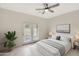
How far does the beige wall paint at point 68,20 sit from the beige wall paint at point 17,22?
0.18 meters

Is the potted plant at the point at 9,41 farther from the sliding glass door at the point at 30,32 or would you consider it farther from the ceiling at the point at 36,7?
the ceiling at the point at 36,7

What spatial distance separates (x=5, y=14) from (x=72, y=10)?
1.54 m

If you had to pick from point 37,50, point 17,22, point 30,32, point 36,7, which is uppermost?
point 36,7

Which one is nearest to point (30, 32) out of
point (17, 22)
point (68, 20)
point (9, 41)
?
point (17, 22)

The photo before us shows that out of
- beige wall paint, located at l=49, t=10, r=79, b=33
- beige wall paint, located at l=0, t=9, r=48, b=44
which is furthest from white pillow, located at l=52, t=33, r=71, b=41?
beige wall paint, located at l=0, t=9, r=48, b=44

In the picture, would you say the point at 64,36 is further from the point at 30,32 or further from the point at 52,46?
the point at 30,32

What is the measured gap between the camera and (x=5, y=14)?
1.47 metres

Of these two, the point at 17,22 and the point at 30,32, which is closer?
the point at 17,22

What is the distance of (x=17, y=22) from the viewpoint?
154 cm

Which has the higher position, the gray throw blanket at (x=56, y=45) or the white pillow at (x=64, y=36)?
the white pillow at (x=64, y=36)

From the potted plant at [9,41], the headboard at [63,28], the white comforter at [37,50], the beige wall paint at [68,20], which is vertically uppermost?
the beige wall paint at [68,20]

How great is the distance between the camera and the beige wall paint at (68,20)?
152 centimetres

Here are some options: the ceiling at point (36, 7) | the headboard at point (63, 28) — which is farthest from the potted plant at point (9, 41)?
the headboard at point (63, 28)

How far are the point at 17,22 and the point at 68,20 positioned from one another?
4.08ft
